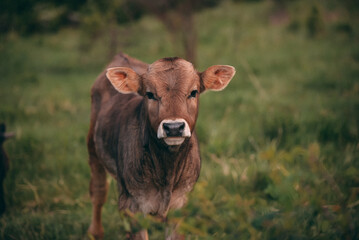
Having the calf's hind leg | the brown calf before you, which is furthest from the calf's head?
the calf's hind leg

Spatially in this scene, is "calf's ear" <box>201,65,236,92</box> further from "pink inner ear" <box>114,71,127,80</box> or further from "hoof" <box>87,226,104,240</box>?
"hoof" <box>87,226,104,240</box>

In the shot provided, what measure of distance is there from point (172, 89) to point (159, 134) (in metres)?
0.43

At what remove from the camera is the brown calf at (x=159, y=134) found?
2582mm

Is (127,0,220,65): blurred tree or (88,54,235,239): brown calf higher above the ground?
(127,0,220,65): blurred tree

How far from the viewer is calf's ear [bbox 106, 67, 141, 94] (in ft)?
9.45

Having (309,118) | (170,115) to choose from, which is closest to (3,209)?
(170,115)

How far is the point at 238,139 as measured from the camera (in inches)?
199

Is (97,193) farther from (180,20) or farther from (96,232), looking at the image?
(180,20)

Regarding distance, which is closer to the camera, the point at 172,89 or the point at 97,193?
the point at 172,89

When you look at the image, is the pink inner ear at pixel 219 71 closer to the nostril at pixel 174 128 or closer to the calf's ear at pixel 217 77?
the calf's ear at pixel 217 77

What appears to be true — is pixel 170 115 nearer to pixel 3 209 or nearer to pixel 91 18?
pixel 3 209

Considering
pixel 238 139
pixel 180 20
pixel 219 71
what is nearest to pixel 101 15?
pixel 180 20

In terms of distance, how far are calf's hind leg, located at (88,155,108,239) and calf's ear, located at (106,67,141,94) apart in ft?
4.36

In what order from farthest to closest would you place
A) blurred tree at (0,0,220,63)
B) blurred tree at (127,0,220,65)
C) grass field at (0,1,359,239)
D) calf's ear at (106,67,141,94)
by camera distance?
blurred tree at (0,0,220,63) → blurred tree at (127,0,220,65) → calf's ear at (106,67,141,94) → grass field at (0,1,359,239)
